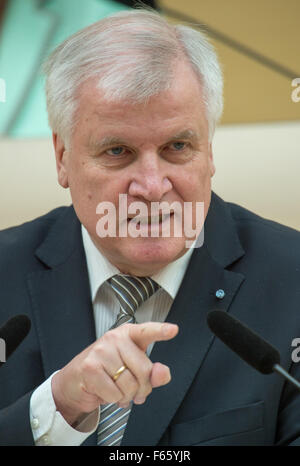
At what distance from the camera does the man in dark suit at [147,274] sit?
4.11 ft

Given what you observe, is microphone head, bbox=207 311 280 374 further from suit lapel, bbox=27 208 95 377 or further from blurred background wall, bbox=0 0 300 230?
blurred background wall, bbox=0 0 300 230

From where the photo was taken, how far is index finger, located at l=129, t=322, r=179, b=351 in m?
0.99

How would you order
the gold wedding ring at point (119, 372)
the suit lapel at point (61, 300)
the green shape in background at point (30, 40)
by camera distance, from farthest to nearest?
the green shape in background at point (30, 40) < the suit lapel at point (61, 300) < the gold wedding ring at point (119, 372)

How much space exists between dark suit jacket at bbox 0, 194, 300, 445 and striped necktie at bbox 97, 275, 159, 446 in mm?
31

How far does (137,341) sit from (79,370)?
4.6 inches

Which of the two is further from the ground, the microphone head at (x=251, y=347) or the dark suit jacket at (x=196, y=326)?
the microphone head at (x=251, y=347)

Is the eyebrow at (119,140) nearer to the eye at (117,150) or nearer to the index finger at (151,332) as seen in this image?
the eye at (117,150)

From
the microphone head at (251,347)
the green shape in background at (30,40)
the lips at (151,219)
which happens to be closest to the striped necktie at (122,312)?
the lips at (151,219)

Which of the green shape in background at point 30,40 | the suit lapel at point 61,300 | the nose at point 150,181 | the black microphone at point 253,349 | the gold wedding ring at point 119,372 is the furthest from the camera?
the green shape in background at point 30,40

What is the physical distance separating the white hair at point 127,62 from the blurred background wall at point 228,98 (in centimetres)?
80

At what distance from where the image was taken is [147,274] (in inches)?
55.5
